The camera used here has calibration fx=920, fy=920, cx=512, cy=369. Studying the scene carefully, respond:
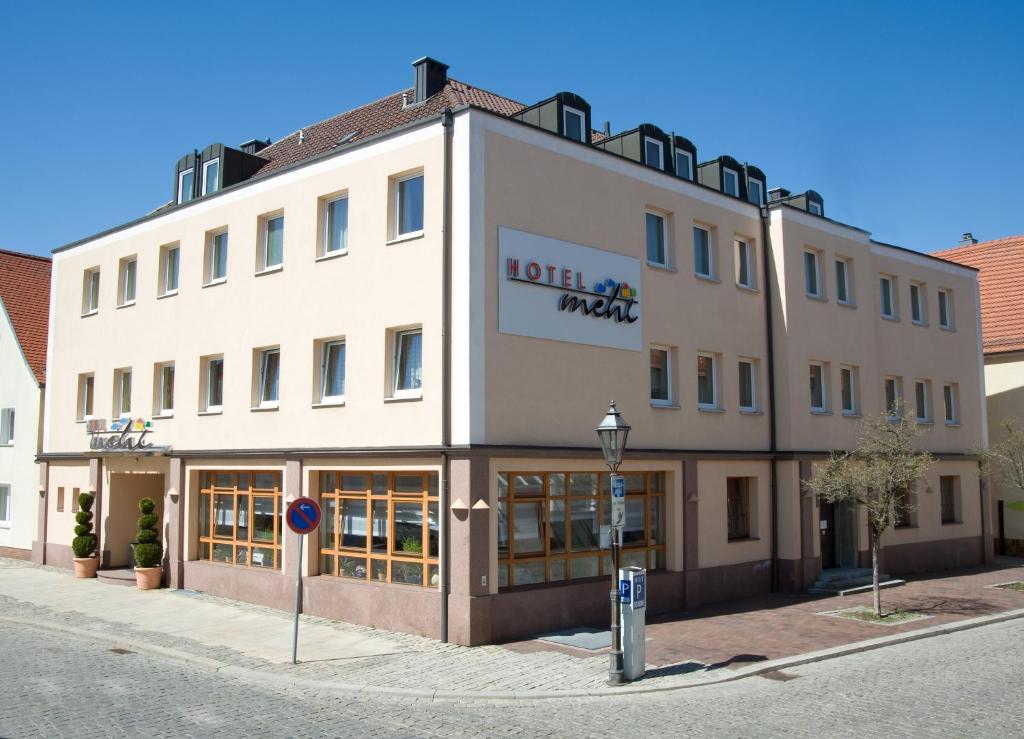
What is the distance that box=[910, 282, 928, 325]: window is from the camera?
27266 millimetres

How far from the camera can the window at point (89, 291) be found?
25453 mm

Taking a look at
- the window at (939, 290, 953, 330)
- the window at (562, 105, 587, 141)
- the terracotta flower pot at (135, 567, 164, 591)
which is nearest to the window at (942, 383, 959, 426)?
the window at (939, 290, 953, 330)

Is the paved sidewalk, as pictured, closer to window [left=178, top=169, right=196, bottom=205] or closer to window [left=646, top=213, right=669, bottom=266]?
window [left=646, top=213, right=669, bottom=266]

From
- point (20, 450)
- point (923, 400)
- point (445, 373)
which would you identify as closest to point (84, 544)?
point (20, 450)

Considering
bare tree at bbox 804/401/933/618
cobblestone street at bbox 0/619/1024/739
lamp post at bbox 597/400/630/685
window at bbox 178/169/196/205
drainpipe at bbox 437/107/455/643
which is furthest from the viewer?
window at bbox 178/169/196/205

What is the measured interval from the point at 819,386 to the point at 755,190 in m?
5.81

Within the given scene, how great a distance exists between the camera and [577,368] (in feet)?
56.3

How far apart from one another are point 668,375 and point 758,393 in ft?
11.2

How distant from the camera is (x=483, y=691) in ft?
39.9

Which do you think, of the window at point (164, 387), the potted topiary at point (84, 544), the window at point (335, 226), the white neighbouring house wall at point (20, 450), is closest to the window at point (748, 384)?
the window at point (335, 226)

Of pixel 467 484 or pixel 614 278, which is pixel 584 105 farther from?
pixel 467 484

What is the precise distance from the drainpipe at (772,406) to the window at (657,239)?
3.65m

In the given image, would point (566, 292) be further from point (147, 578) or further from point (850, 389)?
point (147, 578)

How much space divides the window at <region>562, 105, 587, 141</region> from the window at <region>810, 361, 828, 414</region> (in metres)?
8.45
